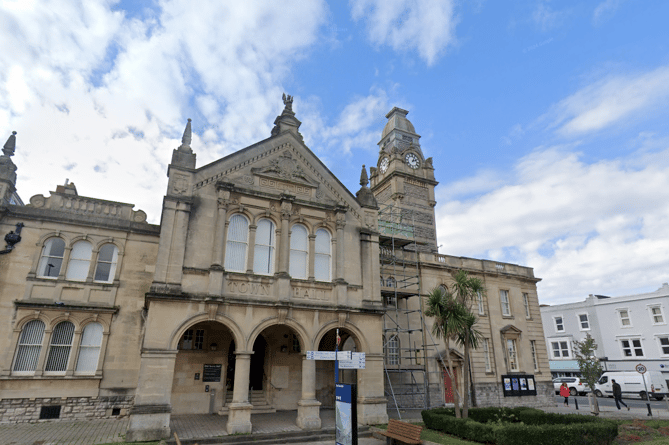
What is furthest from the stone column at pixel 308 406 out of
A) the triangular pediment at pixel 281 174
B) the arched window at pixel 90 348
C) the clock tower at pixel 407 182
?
the clock tower at pixel 407 182

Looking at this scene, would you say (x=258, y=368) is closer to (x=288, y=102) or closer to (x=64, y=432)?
(x=64, y=432)

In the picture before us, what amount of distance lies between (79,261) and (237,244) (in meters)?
7.80

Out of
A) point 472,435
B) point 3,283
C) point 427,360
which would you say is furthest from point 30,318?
point 427,360

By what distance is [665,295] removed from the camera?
39469 millimetres

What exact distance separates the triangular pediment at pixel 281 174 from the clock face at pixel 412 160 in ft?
62.3

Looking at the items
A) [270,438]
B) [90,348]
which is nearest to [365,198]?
[270,438]

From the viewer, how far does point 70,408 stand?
17109 mm

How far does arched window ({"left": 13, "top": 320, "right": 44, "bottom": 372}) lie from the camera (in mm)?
16875

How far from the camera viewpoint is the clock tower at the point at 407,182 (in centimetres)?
3638

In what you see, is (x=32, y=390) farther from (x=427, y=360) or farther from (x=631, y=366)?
(x=631, y=366)

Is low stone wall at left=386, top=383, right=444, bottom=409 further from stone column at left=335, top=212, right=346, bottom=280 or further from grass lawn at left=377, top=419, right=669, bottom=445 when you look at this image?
stone column at left=335, top=212, right=346, bottom=280

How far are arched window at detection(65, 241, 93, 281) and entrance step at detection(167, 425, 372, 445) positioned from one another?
9469 mm

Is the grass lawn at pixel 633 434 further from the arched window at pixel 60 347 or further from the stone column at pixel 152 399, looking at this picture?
the arched window at pixel 60 347

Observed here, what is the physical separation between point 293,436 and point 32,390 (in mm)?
11366
